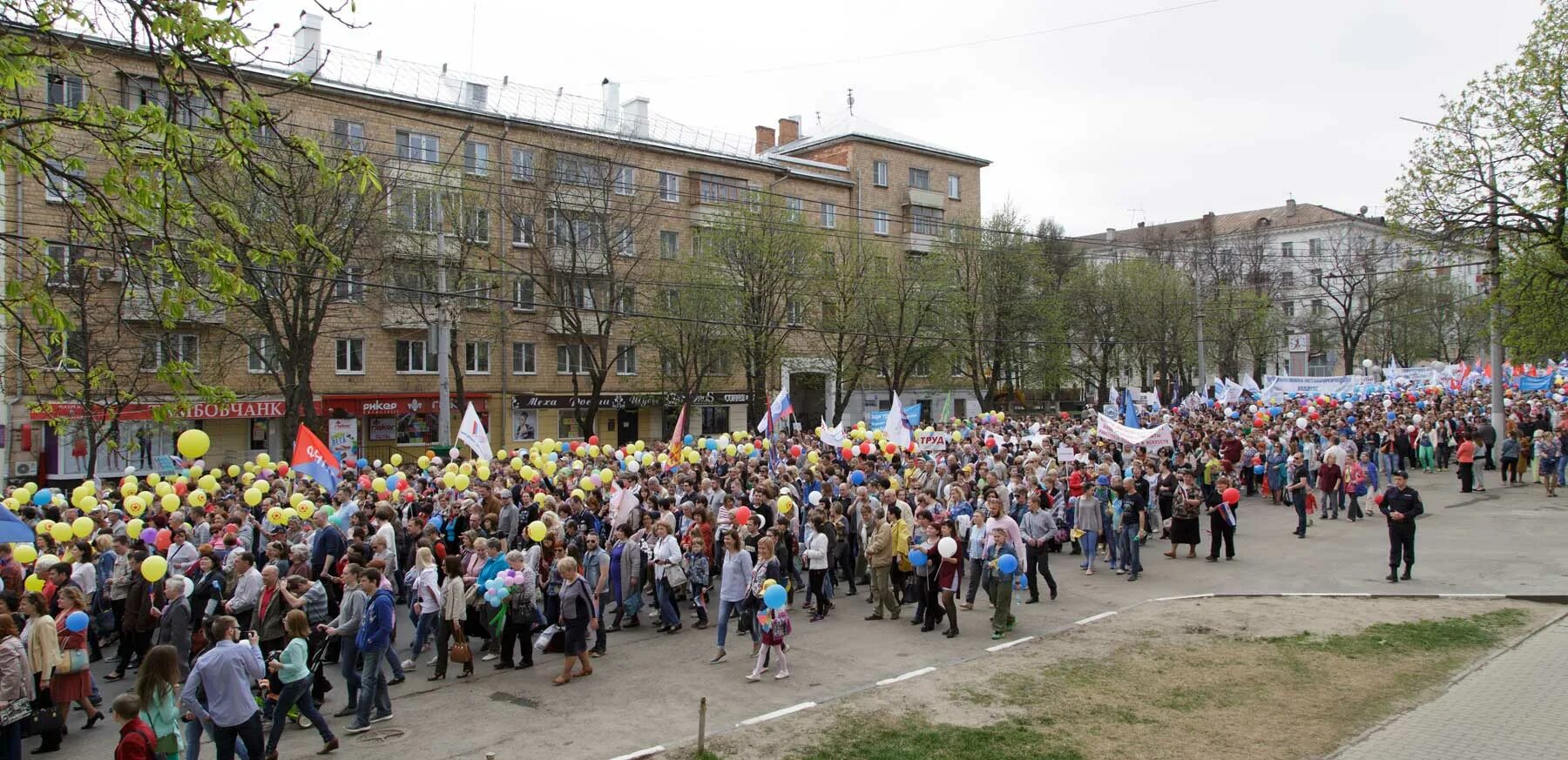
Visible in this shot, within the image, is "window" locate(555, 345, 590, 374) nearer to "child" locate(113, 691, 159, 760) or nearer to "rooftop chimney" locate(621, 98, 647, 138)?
"rooftop chimney" locate(621, 98, 647, 138)

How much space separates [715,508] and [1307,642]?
8.54 meters

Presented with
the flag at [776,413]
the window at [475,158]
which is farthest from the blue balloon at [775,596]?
the window at [475,158]

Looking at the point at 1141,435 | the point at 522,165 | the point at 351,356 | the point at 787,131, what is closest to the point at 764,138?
the point at 787,131

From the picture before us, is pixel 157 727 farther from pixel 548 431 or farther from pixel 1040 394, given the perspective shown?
pixel 1040 394

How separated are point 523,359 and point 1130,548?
30.8m

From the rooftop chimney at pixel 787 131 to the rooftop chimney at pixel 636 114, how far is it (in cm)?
1346

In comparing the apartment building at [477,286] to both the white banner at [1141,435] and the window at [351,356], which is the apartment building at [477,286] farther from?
the white banner at [1141,435]

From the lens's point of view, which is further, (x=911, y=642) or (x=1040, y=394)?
(x=1040, y=394)

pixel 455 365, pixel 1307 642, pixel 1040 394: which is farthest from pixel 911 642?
pixel 1040 394

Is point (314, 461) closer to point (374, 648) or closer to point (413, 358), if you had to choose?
point (374, 648)

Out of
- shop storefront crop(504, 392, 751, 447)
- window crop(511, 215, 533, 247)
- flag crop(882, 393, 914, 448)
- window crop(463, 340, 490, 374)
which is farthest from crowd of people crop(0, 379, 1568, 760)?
shop storefront crop(504, 392, 751, 447)

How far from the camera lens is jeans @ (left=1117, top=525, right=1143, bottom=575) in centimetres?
1500

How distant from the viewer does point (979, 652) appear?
448 inches

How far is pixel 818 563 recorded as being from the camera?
42.4 ft
